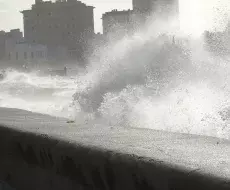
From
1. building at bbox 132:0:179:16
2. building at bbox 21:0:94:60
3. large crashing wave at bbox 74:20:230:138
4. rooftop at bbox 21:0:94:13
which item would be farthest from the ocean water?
rooftop at bbox 21:0:94:13

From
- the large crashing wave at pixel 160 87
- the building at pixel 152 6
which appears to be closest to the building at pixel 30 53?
the building at pixel 152 6

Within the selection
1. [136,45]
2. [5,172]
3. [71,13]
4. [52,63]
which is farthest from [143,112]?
[71,13]

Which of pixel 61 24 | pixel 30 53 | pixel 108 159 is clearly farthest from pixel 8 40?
pixel 108 159

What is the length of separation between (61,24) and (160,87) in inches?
2861

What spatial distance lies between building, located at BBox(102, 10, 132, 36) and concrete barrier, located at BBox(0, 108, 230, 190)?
77.3 meters

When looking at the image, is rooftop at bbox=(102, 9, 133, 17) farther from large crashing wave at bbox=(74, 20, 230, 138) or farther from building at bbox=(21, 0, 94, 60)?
large crashing wave at bbox=(74, 20, 230, 138)

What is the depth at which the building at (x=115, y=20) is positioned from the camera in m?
82.3

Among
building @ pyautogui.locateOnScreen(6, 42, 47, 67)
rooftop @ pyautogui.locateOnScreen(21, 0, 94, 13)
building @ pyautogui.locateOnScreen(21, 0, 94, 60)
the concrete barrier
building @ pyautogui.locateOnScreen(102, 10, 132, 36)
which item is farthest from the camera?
rooftop @ pyautogui.locateOnScreen(21, 0, 94, 13)

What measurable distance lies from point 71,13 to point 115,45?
6263 cm

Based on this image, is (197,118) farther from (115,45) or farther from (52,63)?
(52,63)

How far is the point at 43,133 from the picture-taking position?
2.58 metres

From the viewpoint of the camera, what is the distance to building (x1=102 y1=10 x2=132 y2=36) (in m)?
82.3

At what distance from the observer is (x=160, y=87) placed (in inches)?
634

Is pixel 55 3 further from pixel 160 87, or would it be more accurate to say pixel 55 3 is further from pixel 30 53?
pixel 160 87
